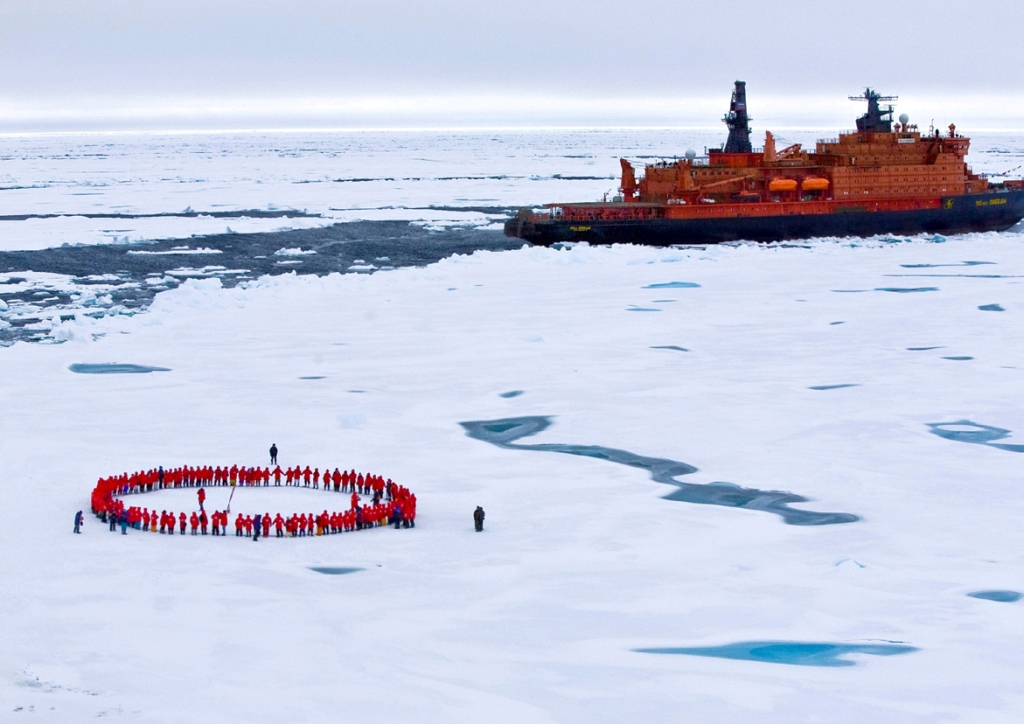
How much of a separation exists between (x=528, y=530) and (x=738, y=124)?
195ft

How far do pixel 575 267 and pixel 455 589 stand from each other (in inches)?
1500

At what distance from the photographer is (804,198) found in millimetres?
70438

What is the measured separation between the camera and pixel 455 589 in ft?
59.7

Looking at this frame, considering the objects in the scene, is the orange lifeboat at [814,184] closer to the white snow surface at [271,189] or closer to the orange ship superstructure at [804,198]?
the orange ship superstructure at [804,198]

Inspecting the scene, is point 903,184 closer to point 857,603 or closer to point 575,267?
point 575,267

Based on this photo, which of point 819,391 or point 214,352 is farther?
point 214,352

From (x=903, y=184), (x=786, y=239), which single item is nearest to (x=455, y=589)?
(x=786, y=239)

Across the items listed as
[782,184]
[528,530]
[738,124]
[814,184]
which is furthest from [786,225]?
[528,530]

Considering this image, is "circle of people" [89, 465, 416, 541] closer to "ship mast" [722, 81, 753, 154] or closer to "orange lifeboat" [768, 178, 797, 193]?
"orange lifeboat" [768, 178, 797, 193]

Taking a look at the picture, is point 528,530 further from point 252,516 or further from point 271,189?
point 271,189

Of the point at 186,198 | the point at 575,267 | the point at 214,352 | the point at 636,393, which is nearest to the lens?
the point at 636,393

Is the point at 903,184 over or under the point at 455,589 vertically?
over

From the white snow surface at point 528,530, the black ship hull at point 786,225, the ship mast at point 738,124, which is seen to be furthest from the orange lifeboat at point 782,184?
the white snow surface at point 528,530

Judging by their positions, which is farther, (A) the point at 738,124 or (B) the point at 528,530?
(A) the point at 738,124
